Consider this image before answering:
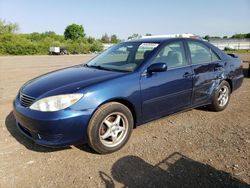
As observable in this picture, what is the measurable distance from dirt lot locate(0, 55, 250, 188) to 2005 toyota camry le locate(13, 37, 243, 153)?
0.92ft

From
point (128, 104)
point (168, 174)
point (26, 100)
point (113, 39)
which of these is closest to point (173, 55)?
point (128, 104)

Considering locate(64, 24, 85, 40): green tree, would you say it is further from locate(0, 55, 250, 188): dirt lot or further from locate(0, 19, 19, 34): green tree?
locate(0, 55, 250, 188): dirt lot

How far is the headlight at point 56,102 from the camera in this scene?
10.9 ft

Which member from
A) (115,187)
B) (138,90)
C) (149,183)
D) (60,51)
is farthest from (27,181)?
(60,51)

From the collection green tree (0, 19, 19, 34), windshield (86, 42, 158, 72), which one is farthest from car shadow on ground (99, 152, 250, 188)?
green tree (0, 19, 19, 34)

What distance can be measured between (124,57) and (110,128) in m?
1.52

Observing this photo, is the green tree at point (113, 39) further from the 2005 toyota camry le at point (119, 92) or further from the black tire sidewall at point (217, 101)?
the 2005 toyota camry le at point (119, 92)

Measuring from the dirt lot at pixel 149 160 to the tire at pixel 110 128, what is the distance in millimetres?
135

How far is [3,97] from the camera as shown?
709 centimetres

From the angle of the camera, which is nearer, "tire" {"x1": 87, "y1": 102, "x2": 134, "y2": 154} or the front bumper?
the front bumper

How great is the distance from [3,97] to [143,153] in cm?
496

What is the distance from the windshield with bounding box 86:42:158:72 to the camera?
13.8 feet

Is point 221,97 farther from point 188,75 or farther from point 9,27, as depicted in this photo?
point 9,27

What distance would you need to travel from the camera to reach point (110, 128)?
3689 millimetres
